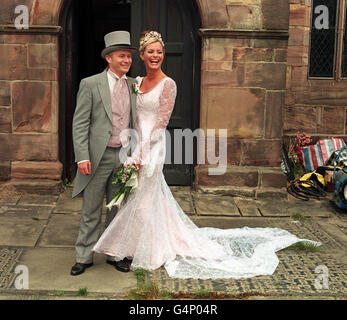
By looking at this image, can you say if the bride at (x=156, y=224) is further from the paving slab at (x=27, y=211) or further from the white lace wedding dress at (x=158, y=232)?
the paving slab at (x=27, y=211)

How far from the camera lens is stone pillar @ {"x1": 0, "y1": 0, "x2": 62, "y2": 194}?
22.6 ft

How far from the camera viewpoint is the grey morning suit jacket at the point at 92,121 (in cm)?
429

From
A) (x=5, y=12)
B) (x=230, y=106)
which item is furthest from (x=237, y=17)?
(x=5, y=12)

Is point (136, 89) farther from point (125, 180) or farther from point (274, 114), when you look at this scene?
point (274, 114)

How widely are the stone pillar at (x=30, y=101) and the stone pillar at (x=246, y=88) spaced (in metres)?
1.93

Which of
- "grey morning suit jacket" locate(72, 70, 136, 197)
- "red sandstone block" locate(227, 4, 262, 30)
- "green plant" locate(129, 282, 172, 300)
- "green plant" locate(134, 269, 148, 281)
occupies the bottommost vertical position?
"green plant" locate(134, 269, 148, 281)

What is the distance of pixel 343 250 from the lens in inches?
200

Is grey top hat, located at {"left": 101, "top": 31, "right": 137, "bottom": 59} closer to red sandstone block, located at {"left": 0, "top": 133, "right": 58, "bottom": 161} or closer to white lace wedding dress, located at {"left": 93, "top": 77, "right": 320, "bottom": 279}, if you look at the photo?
white lace wedding dress, located at {"left": 93, "top": 77, "right": 320, "bottom": 279}

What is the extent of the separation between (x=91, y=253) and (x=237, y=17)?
12.9 ft

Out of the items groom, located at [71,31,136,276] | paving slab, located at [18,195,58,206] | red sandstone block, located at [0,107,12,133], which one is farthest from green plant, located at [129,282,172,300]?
red sandstone block, located at [0,107,12,133]

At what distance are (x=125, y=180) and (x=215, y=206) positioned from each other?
2458mm

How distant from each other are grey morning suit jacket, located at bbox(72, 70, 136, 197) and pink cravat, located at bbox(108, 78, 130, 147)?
5 centimetres

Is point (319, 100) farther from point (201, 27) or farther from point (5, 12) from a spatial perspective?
point (5, 12)

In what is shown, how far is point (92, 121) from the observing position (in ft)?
14.4
